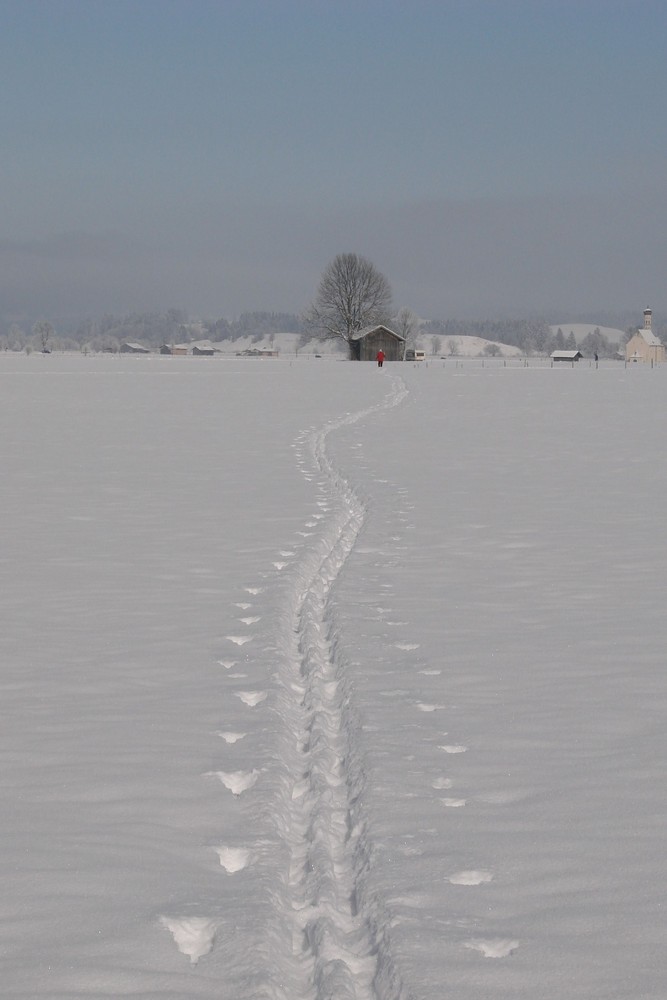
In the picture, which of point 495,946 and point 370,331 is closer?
point 495,946

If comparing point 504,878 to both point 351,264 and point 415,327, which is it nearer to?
point 351,264

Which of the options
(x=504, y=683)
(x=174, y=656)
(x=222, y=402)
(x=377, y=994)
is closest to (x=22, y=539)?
(x=174, y=656)

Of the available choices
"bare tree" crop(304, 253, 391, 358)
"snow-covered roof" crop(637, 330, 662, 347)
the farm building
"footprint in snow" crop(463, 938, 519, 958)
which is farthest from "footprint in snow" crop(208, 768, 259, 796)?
"snow-covered roof" crop(637, 330, 662, 347)

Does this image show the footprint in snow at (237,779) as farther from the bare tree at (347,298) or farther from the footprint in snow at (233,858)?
the bare tree at (347,298)

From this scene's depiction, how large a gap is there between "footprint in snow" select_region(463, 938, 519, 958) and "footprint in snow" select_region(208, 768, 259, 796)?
1801 millimetres

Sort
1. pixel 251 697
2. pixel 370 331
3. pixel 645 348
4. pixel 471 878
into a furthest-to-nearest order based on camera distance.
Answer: pixel 645 348 < pixel 370 331 < pixel 251 697 < pixel 471 878

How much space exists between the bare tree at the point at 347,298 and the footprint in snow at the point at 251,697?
98.3 m

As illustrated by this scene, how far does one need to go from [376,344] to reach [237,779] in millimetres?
92281

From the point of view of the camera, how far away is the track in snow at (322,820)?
398 cm

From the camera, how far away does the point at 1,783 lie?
18.4 ft

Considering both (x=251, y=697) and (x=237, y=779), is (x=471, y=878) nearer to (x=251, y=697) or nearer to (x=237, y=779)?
(x=237, y=779)

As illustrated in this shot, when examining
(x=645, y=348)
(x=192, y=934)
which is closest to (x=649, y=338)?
(x=645, y=348)

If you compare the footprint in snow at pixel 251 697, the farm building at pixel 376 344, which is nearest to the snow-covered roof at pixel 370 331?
the farm building at pixel 376 344

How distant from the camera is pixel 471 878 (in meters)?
4.64
